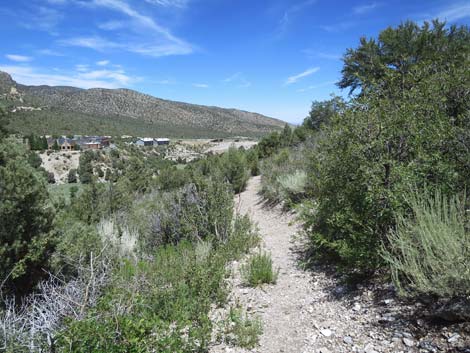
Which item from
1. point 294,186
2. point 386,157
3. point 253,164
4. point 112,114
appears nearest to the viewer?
point 386,157

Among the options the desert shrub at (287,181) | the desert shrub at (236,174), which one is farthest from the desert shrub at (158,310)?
the desert shrub at (236,174)

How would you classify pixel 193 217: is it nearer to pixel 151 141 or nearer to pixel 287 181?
pixel 287 181

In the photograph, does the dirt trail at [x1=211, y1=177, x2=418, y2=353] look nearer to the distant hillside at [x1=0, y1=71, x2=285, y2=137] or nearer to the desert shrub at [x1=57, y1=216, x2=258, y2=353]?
the desert shrub at [x1=57, y1=216, x2=258, y2=353]

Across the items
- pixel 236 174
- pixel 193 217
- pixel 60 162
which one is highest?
pixel 236 174

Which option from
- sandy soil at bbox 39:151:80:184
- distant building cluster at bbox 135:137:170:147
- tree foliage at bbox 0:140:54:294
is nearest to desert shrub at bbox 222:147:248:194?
tree foliage at bbox 0:140:54:294

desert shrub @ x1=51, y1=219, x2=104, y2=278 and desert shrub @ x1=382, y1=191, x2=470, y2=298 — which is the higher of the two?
desert shrub @ x1=382, y1=191, x2=470, y2=298

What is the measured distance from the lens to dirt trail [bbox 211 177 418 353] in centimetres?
259

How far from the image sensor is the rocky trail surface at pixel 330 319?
95.2 inches

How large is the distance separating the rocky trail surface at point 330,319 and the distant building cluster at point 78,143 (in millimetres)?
63407

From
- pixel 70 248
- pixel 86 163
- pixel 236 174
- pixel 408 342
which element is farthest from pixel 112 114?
pixel 408 342

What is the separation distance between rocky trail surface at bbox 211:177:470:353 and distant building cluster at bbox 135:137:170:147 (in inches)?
2626

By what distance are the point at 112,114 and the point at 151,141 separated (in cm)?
1844

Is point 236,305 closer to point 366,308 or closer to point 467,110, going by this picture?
point 366,308

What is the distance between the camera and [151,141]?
69562mm
